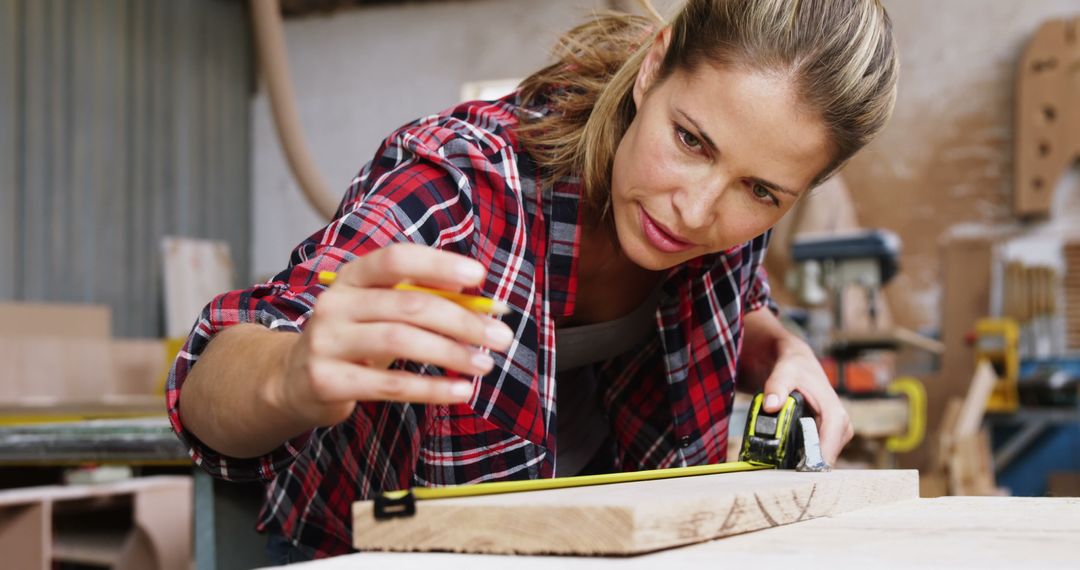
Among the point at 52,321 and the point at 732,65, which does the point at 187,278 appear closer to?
the point at 52,321

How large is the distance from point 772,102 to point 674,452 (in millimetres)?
538

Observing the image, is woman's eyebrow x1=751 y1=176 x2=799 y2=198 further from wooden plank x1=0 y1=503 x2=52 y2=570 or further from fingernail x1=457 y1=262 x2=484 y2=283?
wooden plank x1=0 y1=503 x2=52 y2=570

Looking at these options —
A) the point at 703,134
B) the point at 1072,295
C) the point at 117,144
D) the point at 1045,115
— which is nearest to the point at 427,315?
the point at 703,134

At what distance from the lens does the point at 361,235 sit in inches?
35.5

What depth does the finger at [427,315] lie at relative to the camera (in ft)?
2.10

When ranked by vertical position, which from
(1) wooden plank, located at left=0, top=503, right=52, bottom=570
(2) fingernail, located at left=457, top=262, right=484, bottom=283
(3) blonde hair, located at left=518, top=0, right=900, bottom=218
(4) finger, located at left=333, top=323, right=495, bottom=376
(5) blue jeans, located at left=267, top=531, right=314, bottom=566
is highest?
(3) blonde hair, located at left=518, top=0, right=900, bottom=218

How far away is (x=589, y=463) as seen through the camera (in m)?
1.45

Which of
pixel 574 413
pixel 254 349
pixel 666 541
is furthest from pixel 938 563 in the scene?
pixel 574 413

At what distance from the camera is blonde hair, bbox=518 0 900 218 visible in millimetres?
1033

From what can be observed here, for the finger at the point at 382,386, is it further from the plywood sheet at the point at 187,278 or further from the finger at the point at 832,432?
the plywood sheet at the point at 187,278

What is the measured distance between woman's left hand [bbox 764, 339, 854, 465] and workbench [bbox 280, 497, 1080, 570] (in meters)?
0.34

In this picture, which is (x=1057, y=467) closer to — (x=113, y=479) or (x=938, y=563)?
(x=113, y=479)

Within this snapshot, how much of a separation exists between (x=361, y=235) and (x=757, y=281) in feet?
2.68

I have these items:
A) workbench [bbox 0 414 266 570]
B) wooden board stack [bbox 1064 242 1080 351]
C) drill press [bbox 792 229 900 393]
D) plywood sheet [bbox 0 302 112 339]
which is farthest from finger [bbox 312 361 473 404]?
wooden board stack [bbox 1064 242 1080 351]
